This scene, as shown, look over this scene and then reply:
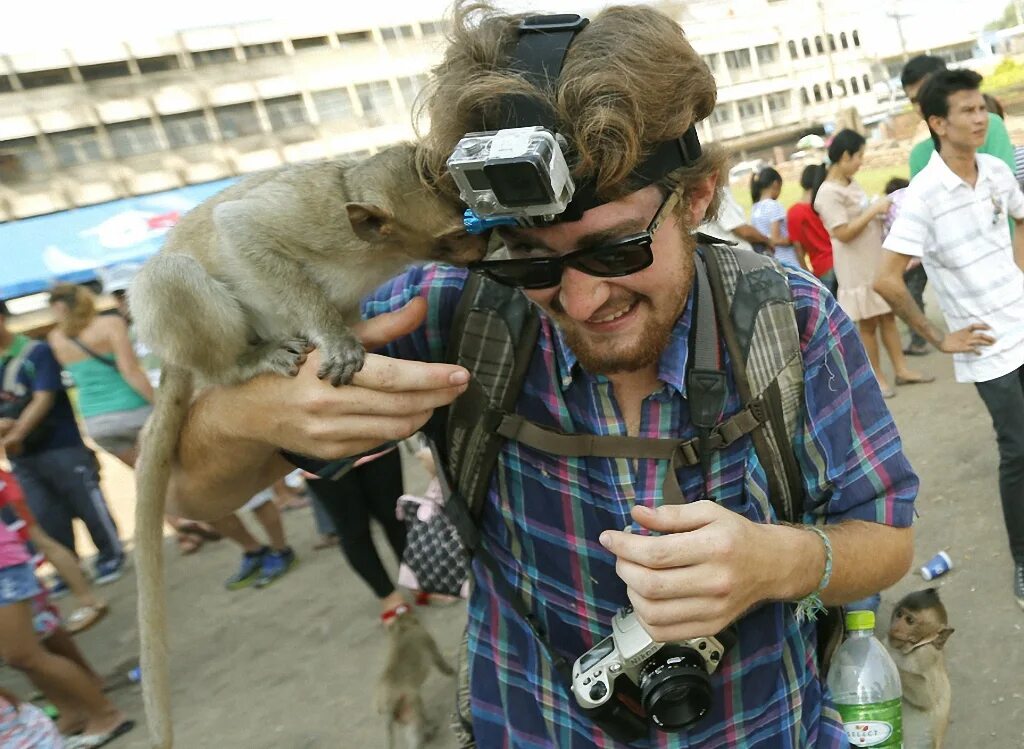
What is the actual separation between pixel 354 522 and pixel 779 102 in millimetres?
37051

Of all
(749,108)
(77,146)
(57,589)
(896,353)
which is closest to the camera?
(896,353)

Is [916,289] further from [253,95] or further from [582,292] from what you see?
[253,95]

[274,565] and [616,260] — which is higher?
[616,260]

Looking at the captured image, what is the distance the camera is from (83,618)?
16.7ft

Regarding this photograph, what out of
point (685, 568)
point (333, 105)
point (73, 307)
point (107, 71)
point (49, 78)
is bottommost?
point (685, 568)

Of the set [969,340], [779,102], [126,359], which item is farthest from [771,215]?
[779,102]

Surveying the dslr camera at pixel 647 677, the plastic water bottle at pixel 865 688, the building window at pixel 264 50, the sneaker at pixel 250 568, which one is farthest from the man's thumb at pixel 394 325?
the building window at pixel 264 50

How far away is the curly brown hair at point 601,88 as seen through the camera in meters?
1.16

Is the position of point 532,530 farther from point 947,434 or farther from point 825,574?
point 947,434

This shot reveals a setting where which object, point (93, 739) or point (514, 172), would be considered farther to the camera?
point (93, 739)

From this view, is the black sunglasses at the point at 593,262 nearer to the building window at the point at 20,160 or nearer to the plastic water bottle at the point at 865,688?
the plastic water bottle at the point at 865,688

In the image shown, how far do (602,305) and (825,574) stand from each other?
1.91ft

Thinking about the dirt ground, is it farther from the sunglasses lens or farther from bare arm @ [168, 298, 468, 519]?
the sunglasses lens

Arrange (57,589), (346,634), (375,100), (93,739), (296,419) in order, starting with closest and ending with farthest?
(296,419) → (93,739) → (346,634) → (57,589) → (375,100)
